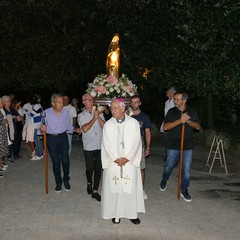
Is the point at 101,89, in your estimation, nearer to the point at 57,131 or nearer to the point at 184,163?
the point at 57,131

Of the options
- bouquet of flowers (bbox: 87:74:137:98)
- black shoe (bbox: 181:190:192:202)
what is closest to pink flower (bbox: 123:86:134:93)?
bouquet of flowers (bbox: 87:74:137:98)

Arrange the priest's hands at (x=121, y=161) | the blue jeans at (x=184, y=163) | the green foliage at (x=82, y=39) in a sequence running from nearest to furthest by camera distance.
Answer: the priest's hands at (x=121, y=161)
the blue jeans at (x=184, y=163)
the green foliage at (x=82, y=39)

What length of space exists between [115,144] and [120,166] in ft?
1.16

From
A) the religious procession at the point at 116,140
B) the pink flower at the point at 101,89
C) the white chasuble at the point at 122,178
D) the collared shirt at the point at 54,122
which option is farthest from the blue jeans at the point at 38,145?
the white chasuble at the point at 122,178

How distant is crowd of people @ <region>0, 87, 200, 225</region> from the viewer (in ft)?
19.3

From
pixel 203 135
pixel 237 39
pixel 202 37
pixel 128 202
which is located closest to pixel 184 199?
pixel 128 202

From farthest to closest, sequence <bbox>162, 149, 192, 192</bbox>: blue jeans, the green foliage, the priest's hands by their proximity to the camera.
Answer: the green foliage
<bbox>162, 149, 192, 192</bbox>: blue jeans
the priest's hands

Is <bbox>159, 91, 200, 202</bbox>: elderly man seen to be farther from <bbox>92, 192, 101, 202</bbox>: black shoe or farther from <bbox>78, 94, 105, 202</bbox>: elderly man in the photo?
<bbox>92, 192, 101, 202</bbox>: black shoe

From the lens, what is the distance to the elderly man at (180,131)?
6.96 metres

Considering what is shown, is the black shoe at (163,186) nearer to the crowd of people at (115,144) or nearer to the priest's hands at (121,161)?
the crowd of people at (115,144)

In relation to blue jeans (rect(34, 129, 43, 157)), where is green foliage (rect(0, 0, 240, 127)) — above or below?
above

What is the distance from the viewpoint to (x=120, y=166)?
588 cm

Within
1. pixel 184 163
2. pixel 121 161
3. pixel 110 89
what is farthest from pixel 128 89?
pixel 121 161

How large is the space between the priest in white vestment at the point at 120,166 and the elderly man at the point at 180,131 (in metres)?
1.36
